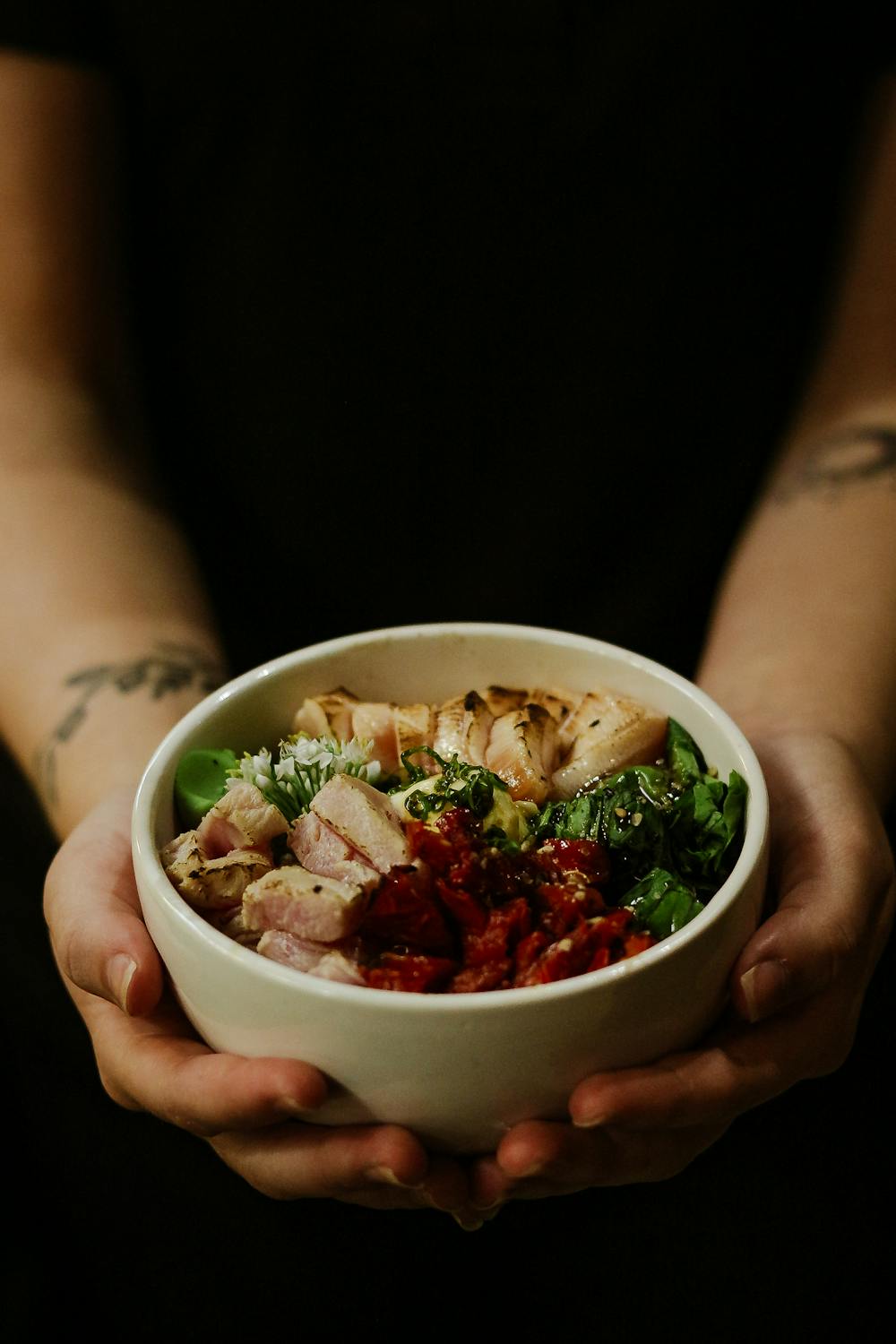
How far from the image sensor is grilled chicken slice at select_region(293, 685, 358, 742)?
4.52ft

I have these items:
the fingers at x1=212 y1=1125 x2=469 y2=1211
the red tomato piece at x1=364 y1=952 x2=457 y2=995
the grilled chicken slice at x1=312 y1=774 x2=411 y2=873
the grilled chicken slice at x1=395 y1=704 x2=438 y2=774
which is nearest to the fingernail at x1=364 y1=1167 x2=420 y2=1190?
the fingers at x1=212 y1=1125 x2=469 y2=1211

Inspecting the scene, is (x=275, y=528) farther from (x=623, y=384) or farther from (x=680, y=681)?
(x=680, y=681)

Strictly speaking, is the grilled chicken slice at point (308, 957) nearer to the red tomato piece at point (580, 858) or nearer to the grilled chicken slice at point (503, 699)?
the red tomato piece at point (580, 858)

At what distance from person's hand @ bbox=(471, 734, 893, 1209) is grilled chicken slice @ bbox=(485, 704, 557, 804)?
0.91ft

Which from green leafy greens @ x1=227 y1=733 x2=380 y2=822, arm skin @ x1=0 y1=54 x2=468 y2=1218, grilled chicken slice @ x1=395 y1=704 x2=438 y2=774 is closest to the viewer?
green leafy greens @ x1=227 y1=733 x2=380 y2=822

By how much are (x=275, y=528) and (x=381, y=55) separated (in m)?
0.78

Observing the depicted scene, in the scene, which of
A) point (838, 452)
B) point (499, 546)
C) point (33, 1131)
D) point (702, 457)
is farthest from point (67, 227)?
point (33, 1131)

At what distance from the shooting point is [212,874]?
1087 millimetres

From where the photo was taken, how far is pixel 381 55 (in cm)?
174

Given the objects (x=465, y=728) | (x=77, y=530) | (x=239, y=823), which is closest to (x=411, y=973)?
(x=239, y=823)

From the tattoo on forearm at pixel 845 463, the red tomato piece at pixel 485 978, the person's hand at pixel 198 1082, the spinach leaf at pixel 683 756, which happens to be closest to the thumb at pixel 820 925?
the spinach leaf at pixel 683 756

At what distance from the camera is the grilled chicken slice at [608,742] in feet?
4.26

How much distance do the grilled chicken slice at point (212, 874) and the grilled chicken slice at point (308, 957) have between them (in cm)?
7

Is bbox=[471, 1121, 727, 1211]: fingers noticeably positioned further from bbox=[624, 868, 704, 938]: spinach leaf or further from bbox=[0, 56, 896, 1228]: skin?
bbox=[624, 868, 704, 938]: spinach leaf
